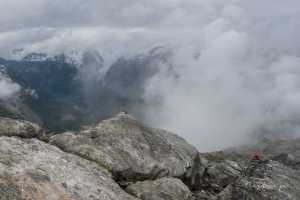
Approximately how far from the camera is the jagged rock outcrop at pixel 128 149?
24.8m

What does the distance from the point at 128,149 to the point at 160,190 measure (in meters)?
3.96

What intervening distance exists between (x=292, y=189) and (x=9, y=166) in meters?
15.3

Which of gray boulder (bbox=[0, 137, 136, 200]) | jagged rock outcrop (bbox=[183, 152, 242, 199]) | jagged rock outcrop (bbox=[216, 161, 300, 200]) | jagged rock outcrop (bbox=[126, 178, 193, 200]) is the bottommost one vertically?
jagged rock outcrop (bbox=[183, 152, 242, 199])

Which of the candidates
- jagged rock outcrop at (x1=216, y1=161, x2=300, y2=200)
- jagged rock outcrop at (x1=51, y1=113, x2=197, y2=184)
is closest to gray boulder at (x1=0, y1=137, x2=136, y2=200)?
jagged rock outcrop at (x1=51, y1=113, x2=197, y2=184)

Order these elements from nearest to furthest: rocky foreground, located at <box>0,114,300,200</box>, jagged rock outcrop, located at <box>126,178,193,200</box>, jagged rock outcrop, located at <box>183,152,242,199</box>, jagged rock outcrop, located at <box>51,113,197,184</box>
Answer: rocky foreground, located at <box>0,114,300,200</box> < jagged rock outcrop, located at <box>126,178,193,200</box> < jagged rock outcrop, located at <box>51,113,197,184</box> < jagged rock outcrop, located at <box>183,152,242,199</box>

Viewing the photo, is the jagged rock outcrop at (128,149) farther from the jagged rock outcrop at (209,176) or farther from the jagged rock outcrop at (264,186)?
the jagged rock outcrop at (264,186)

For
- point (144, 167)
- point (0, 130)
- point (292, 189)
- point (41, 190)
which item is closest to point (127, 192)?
point (144, 167)

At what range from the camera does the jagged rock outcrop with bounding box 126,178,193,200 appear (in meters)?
23.0

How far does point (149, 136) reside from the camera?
29.4m

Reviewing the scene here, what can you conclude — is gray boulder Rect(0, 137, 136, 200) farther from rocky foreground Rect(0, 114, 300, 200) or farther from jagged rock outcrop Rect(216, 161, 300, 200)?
jagged rock outcrop Rect(216, 161, 300, 200)

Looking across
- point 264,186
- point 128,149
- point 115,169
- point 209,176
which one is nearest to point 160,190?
point 115,169

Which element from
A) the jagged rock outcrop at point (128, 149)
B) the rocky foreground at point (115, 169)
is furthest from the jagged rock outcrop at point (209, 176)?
the jagged rock outcrop at point (128, 149)

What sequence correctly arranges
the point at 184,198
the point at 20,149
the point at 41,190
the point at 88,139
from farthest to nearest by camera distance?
the point at 88,139, the point at 184,198, the point at 20,149, the point at 41,190

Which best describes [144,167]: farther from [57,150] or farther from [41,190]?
[41,190]
